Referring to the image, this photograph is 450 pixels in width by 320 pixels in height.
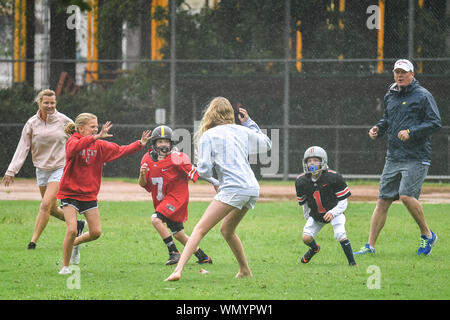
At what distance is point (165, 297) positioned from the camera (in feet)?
21.6

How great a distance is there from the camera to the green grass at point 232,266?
272 inches

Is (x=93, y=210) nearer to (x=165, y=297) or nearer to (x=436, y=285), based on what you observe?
(x=165, y=297)

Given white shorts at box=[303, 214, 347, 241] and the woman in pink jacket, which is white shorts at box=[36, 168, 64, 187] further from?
white shorts at box=[303, 214, 347, 241]

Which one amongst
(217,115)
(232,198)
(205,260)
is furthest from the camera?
(205,260)

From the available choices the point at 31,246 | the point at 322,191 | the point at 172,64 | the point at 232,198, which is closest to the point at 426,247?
the point at 322,191

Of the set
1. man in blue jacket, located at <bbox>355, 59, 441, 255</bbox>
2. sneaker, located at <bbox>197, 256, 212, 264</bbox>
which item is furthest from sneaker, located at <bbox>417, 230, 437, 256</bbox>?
sneaker, located at <bbox>197, 256, 212, 264</bbox>

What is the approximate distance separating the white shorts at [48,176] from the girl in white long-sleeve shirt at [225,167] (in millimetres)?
3240

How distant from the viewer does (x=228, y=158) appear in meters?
7.26

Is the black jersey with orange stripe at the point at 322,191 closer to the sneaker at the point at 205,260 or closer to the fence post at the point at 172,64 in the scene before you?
the sneaker at the point at 205,260

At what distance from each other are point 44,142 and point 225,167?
3755mm

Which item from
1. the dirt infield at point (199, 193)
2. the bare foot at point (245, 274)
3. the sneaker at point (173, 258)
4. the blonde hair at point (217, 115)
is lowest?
the dirt infield at point (199, 193)

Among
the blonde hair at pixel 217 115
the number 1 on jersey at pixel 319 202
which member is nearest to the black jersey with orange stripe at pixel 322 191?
the number 1 on jersey at pixel 319 202

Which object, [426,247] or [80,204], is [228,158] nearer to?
[80,204]
